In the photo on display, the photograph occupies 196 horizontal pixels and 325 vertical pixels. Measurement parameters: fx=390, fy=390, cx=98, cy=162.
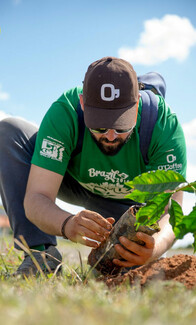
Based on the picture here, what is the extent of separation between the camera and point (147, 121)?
290 cm

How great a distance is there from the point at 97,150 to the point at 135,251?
0.91 metres

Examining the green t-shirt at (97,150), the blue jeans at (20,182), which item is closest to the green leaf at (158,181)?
the green t-shirt at (97,150)

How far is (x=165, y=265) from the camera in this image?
2.23m

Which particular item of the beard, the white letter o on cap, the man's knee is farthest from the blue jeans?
the white letter o on cap

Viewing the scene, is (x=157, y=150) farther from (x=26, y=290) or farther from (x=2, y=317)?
(x=2, y=317)

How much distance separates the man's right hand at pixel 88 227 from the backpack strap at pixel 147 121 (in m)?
0.76

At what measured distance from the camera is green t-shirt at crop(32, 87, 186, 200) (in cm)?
286

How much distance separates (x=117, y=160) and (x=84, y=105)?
532mm

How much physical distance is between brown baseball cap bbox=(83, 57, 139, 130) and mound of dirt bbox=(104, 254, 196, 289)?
943mm

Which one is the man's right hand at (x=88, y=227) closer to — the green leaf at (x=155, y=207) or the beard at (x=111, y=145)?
the green leaf at (x=155, y=207)

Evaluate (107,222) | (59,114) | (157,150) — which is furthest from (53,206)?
(157,150)

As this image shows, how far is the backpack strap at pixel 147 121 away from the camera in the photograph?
2.90 meters

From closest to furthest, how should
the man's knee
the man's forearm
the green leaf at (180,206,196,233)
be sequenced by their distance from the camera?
the green leaf at (180,206,196,233) → the man's forearm → the man's knee

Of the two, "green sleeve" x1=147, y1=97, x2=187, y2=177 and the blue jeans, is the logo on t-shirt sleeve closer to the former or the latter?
the blue jeans
